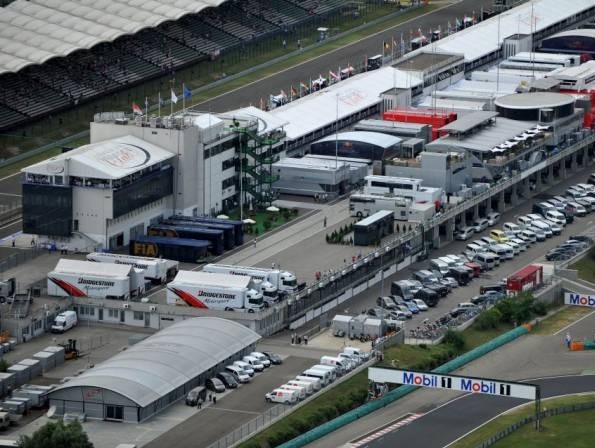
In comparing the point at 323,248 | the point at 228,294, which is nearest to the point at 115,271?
the point at 228,294

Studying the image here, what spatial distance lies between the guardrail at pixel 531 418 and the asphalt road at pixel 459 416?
2015mm

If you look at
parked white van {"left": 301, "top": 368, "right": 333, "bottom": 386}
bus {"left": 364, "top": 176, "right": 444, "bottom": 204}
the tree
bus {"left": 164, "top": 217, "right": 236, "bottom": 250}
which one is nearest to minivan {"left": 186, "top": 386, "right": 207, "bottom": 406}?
parked white van {"left": 301, "top": 368, "right": 333, "bottom": 386}

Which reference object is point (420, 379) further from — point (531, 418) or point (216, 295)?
point (216, 295)

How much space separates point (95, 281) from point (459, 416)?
29.5 m

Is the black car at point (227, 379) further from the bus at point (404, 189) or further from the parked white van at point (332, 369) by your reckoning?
the bus at point (404, 189)

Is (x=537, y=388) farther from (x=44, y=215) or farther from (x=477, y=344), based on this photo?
(x=44, y=215)

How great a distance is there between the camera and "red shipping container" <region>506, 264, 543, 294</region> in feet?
559

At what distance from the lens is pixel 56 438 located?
13325 cm

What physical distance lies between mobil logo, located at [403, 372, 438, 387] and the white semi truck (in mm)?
26129

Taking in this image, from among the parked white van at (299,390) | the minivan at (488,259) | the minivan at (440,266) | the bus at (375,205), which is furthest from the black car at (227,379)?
the bus at (375,205)

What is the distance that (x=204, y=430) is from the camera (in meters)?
141

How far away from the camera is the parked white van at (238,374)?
491 feet

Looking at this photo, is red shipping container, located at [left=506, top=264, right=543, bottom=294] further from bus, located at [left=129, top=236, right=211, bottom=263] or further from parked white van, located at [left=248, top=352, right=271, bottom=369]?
parked white van, located at [left=248, top=352, right=271, bottom=369]

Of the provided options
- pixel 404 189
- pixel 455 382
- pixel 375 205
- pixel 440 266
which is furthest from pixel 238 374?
pixel 404 189
